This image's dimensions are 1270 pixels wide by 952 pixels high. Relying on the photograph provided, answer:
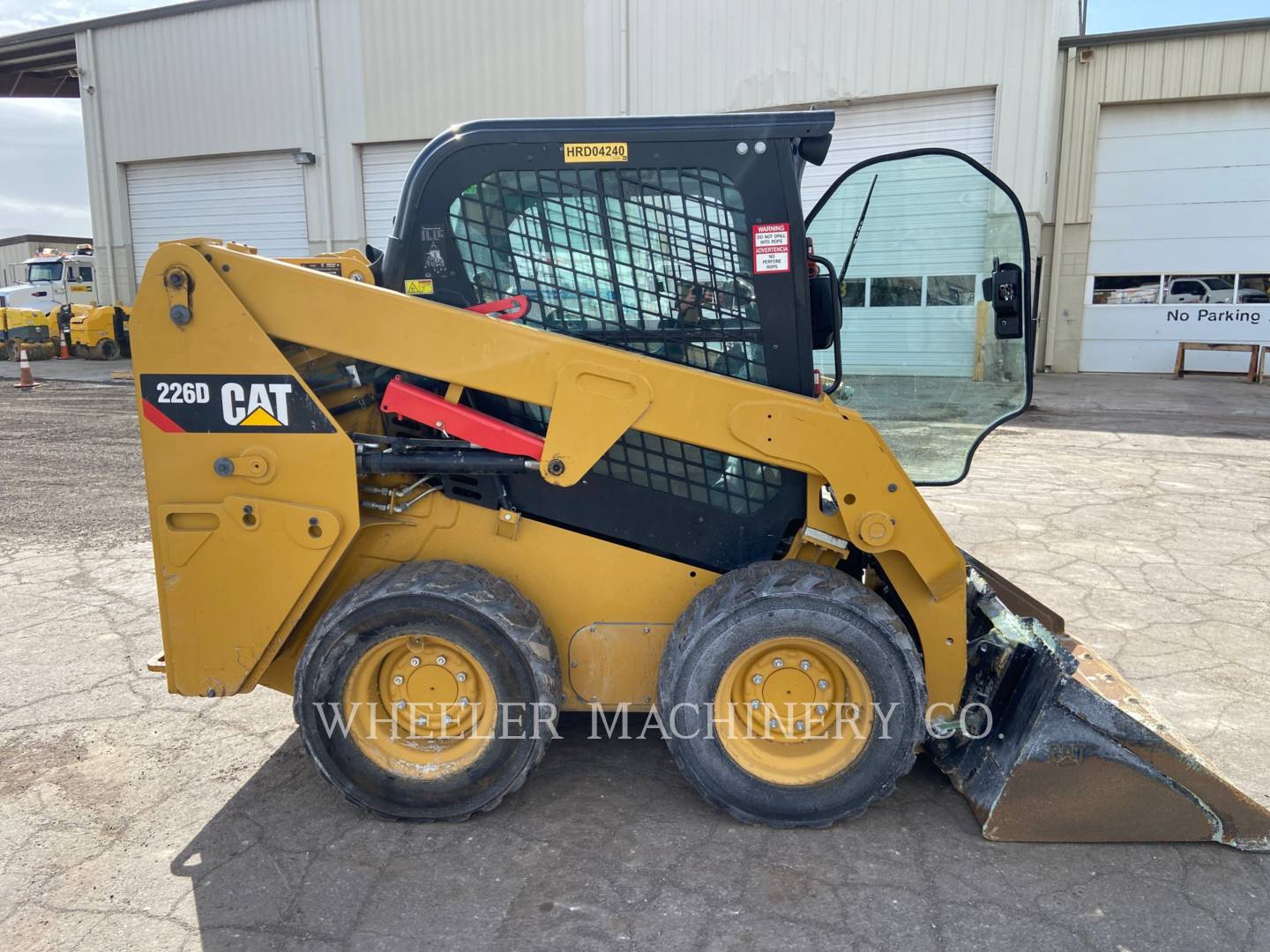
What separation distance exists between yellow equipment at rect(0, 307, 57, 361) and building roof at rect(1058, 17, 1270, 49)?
23.9m

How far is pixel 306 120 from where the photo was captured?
1911 centimetres

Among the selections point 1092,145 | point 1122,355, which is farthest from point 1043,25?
point 1122,355

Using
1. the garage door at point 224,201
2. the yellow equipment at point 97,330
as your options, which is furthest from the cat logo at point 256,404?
the yellow equipment at point 97,330

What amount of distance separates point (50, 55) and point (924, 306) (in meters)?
26.2

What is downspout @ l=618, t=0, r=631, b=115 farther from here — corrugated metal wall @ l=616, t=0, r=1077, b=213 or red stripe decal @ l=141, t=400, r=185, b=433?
red stripe decal @ l=141, t=400, r=185, b=433

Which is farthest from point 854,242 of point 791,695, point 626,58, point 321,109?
point 321,109

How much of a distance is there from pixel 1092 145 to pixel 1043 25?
410 centimetres

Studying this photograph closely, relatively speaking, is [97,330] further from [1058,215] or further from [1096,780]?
[1096,780]

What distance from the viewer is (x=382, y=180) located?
18.9m

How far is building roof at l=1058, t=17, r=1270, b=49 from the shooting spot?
16312mm

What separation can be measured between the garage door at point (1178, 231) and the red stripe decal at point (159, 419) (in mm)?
19052

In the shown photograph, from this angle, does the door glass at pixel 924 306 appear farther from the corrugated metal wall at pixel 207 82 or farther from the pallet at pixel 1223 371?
the corrugated metal wall at pixel 207 82

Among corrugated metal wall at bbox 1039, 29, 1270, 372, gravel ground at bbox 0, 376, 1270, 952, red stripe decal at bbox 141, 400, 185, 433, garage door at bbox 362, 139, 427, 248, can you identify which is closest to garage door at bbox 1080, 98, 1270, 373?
corrugated metal wall at bbox 1039, 29, 1270, 372

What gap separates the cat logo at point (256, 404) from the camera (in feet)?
9.28
